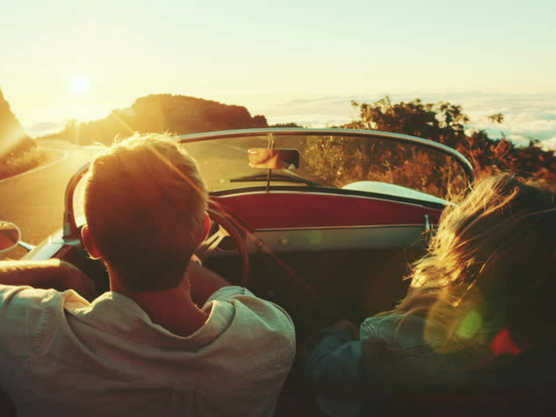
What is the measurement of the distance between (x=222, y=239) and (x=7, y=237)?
→ 129 cm

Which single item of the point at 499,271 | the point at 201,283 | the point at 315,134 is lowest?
the point at 201,283

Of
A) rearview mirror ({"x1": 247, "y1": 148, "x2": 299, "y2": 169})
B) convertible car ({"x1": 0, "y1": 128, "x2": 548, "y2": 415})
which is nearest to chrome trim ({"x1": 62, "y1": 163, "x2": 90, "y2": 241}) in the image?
Answer: convertible car ({"x1": 0, "y1": 128, "x2": 548, "y2": 415})

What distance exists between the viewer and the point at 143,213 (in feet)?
3.67

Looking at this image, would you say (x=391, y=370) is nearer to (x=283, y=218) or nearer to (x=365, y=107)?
(x=283, y=218)

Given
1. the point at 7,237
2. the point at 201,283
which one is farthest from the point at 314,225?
the point at 7,237

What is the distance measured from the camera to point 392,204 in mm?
3275

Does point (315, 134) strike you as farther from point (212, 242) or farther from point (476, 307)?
point (476, 307)

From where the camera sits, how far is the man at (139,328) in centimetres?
109

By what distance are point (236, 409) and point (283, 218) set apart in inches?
84.5

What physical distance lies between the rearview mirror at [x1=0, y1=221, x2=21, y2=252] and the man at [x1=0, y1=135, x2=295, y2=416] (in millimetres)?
894

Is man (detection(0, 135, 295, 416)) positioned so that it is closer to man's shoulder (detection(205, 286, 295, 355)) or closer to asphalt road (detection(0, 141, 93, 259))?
man's shoulder (detection(205, 286, 295, 355))

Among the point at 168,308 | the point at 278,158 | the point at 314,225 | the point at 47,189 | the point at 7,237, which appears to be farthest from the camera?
the point at 47,189

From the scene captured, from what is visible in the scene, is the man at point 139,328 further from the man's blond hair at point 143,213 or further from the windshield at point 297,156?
the windshield at point 297,156

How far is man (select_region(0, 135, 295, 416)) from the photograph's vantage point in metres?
1.09
